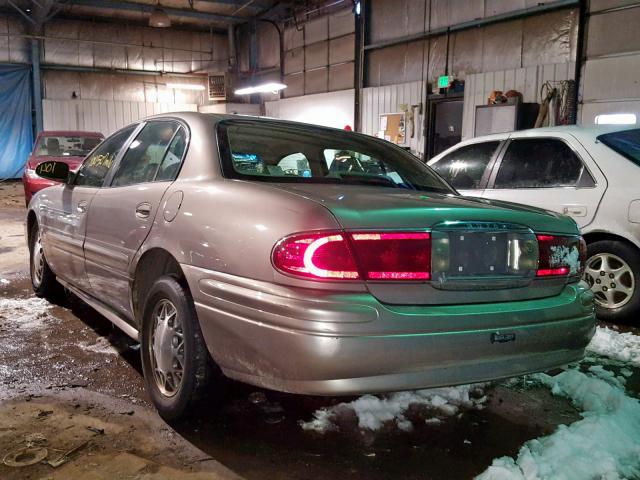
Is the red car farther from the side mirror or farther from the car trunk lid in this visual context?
the car trunk lid

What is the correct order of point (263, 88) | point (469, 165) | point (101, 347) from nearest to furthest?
point (101, 347), point (469, 165), point (263, 88)

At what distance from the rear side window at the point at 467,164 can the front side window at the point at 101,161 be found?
2.96 m

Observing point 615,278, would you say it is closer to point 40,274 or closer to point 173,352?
point 173,352

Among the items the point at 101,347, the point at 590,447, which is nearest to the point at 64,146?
the point at 101,347

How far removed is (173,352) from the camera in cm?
254

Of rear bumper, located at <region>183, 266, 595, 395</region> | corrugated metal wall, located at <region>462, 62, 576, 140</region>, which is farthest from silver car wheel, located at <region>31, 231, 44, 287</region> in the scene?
corrugated metal wall, located at <region>462, 62, 576, 140</region>

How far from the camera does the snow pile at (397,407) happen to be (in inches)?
100

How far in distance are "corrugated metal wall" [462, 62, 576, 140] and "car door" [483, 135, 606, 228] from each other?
5.37m

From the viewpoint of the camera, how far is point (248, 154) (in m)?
2.73

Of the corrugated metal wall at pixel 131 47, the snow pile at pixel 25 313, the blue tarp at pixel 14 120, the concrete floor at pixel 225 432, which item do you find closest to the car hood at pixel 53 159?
the snow pile at pixel 25 313

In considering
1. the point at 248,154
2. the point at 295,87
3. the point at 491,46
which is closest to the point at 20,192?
the point at 295,87

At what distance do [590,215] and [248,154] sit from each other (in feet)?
9.29

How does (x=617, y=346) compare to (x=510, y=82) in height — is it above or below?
below

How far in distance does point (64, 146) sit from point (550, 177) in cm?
914
